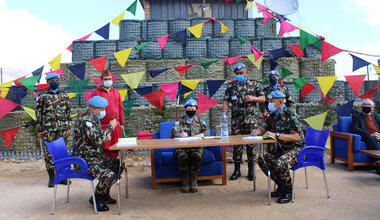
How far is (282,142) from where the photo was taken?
158 inches

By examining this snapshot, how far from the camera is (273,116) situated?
4004 millimetres

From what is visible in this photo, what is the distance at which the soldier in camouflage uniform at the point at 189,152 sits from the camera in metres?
4.38

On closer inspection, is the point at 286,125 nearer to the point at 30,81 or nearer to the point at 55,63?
the point at 55,63

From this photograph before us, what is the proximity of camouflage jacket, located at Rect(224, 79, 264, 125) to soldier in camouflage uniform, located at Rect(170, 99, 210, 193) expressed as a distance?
0.73m

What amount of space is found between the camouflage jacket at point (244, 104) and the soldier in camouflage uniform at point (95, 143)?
2.18 metres

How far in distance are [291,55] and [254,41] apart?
4.65 ft

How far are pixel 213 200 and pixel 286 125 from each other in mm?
1404

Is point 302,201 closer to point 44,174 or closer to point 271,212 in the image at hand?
point 271,212

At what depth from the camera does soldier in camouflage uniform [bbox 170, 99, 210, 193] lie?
4.38m

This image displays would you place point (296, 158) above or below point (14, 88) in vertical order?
below

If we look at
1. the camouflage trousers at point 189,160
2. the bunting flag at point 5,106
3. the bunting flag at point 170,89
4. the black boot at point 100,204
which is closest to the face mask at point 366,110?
the camouflage trousers at point 189,160

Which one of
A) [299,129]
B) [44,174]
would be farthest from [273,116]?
[44,174]

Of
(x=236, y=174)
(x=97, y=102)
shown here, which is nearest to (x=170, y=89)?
(x=236, y=174)

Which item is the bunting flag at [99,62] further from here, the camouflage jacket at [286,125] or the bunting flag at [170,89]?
the camouflage jacket at [286,125]
